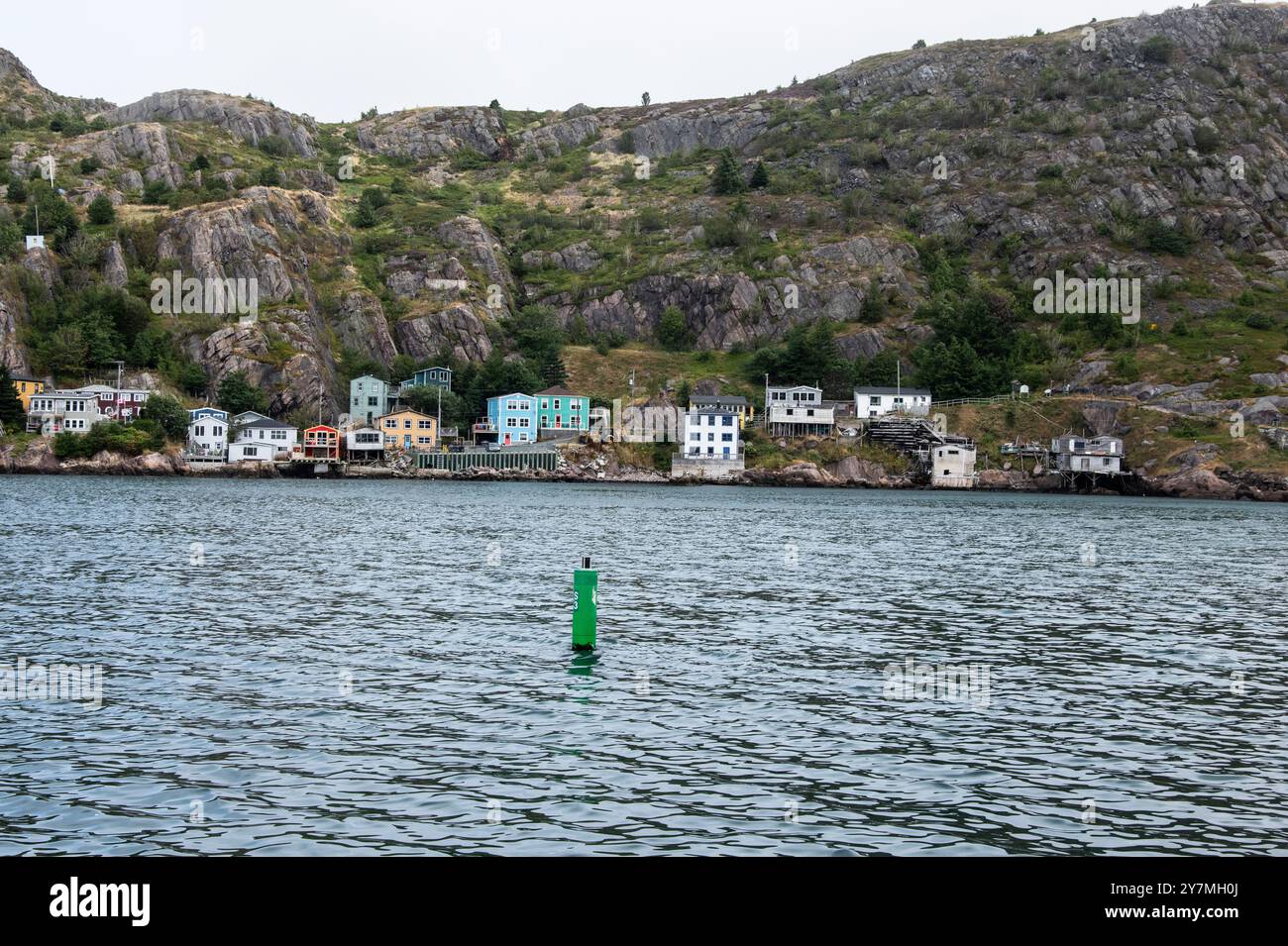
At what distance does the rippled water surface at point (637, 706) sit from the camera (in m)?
16.2

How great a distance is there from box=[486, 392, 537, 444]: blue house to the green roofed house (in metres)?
1.10

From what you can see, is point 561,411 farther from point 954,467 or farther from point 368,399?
point 954,467

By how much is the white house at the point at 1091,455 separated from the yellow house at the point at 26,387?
5573 inches

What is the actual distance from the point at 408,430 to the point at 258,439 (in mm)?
22802

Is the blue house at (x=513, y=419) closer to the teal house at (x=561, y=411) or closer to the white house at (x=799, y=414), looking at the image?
the teal house at (x=561, y=411)

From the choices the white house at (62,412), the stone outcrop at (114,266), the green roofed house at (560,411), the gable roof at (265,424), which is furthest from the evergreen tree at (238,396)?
the green roofed house at (560,411)

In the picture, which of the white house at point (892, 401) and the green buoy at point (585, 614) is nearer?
the green buoy at point (585, 614)

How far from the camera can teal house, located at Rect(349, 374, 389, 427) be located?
179 m

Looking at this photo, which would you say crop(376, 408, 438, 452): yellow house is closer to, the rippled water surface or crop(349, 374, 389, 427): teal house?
crop(349, 374, 389, 427): teal house

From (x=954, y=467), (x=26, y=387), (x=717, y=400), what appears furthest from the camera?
(x=717, y=400)

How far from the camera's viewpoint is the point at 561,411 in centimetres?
17475

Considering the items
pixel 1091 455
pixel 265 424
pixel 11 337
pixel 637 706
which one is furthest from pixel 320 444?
pixel 637 706

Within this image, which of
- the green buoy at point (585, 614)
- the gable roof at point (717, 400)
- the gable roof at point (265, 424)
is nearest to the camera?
the green buoy at point (585, 614)
